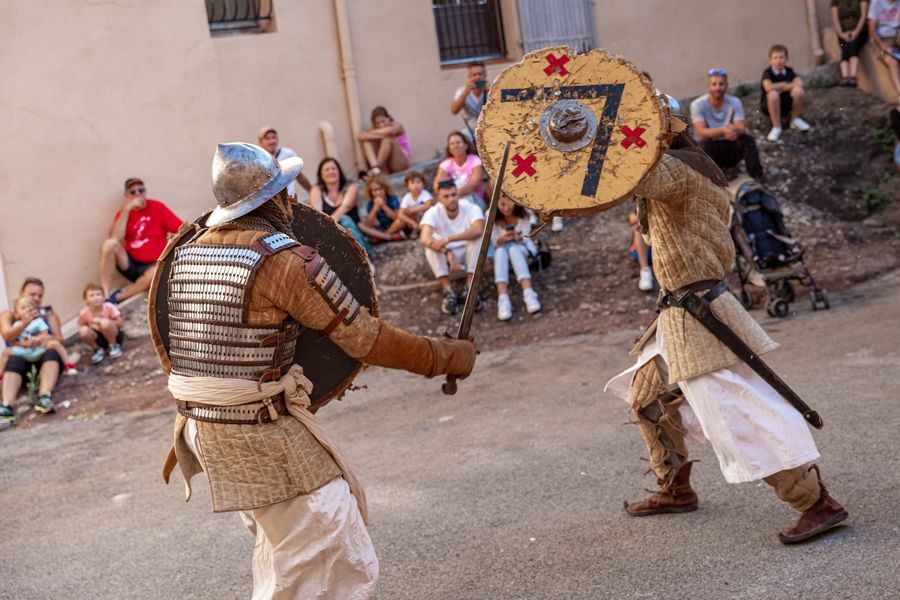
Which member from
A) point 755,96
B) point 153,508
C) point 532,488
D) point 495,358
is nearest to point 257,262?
point 532,488

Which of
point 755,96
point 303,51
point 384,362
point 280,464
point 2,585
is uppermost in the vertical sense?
point 303,51

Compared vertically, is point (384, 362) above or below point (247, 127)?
below

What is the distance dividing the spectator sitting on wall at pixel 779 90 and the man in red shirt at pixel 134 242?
6472 millimetres

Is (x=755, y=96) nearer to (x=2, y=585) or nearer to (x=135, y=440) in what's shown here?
(x=135, y=440)

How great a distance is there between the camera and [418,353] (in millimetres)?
3709

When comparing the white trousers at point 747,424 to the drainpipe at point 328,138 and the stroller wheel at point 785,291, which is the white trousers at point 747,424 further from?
the drainpipe at point 328,138

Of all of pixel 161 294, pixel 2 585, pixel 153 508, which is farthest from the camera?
pixel 153 508

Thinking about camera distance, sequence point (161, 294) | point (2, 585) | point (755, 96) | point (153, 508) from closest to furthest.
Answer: point (161, 294)
point (2, 585)
point (153, 508)
point (755, 96)

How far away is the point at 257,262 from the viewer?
11.5 feet

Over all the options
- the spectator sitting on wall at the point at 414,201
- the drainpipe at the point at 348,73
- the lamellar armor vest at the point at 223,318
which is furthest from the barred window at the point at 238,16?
the lamellar armor vest at the point at 223,318

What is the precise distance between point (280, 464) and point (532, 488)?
230 centimetres

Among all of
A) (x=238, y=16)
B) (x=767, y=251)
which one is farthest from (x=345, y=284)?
(x=238, y=16)

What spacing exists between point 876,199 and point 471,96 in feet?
13.7

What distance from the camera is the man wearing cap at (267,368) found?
353 centimetres
